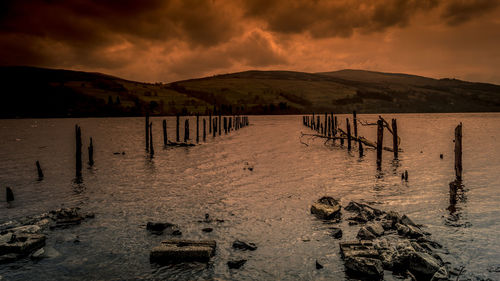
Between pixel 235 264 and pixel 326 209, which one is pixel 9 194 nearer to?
pixel 235 264

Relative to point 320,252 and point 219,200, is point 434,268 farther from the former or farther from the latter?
point 219,200

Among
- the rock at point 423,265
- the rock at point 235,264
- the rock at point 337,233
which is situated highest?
the rock at point 423,265

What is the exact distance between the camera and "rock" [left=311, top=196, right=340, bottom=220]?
32.9 ft

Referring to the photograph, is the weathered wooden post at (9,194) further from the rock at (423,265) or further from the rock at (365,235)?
the rock at (423,265)

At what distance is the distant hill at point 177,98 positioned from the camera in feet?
468

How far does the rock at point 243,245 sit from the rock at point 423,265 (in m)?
3.53

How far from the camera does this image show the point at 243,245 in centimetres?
793

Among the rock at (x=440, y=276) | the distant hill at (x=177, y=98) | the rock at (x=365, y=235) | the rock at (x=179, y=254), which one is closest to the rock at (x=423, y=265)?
the rock at (x=440, y=276)

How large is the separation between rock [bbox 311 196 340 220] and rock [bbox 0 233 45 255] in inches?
318

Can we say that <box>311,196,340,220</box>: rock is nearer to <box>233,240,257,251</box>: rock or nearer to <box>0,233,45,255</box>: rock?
<box>233,240,257,251</box>: rock

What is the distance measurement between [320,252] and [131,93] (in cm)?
15551

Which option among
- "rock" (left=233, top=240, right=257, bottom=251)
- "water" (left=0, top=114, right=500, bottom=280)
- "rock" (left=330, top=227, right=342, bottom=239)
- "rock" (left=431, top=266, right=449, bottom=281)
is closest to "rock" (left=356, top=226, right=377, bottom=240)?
"water" (left=0, top=114, right=500, bottom=280)

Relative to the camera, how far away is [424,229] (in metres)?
8.95

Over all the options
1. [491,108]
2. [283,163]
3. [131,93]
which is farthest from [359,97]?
[283,163]
